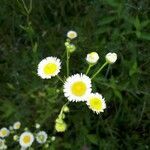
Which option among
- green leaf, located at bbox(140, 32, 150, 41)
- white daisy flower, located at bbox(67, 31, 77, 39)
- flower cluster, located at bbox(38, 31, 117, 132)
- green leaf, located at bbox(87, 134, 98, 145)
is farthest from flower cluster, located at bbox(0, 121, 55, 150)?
green leaf, located at bbox(140, 32, 150, 41)

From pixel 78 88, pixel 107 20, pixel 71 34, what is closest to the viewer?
pixel 78 88

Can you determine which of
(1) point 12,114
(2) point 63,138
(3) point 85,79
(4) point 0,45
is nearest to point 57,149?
(2) point 63,138

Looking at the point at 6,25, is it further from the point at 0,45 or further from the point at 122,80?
the point at 122,80

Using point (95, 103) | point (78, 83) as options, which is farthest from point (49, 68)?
point (95, 103)

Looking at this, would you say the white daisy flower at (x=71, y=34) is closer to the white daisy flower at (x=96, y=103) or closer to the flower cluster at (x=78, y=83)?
the flower cluster at (x=78, y=83)

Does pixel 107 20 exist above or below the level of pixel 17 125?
above

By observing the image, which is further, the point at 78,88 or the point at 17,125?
the point at 17,125

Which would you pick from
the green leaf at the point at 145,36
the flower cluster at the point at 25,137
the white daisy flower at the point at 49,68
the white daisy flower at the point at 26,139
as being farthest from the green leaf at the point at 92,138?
the green leaf at the point at 145,36

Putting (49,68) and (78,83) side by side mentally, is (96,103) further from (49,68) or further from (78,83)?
(49,68)
